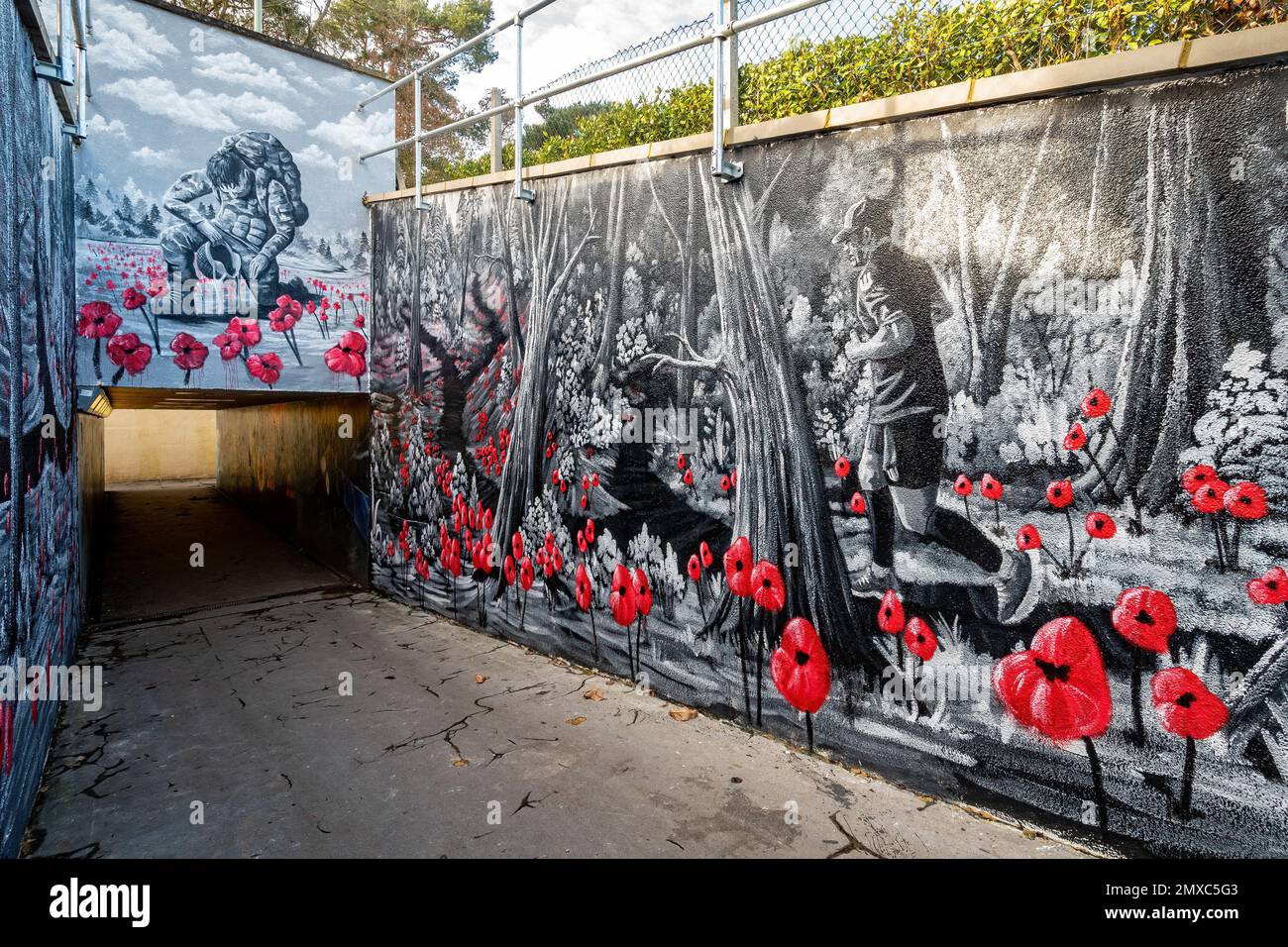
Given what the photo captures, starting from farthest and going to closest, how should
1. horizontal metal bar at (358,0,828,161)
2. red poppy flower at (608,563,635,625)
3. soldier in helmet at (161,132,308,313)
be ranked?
soldier in helmet at (161,132,308,313) → red poppy flower at (608,563,635,625) → horizontal metal bar at (358,0,828,161)

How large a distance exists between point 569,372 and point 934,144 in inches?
103

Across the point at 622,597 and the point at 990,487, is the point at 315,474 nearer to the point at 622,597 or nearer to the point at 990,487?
the point at 622,597

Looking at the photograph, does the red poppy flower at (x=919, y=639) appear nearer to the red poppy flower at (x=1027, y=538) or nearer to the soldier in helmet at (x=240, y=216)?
the red poppy flower at (x=1027, y=538)

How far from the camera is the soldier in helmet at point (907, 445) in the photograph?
2773 millimetres

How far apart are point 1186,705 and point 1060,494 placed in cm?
81

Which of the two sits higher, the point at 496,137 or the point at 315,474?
the point at 496,137

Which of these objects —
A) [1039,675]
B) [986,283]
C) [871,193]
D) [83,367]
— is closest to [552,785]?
[1039,675]

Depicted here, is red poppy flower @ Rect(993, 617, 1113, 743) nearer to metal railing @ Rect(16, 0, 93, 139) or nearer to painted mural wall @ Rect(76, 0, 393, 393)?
metal railing @ Rect(16, 0, 93, 139)

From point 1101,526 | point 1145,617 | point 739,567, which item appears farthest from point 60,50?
point 1145,617

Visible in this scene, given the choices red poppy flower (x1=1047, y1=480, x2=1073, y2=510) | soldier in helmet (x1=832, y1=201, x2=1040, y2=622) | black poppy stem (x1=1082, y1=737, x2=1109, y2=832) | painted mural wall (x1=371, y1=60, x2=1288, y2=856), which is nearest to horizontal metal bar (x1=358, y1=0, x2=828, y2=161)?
painted mural wall (x1=371, y1=60, x2=1288, y2=856)

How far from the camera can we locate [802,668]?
135 inches

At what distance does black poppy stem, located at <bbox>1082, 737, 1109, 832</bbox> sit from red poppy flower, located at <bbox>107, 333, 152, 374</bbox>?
672cm

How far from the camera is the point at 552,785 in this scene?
314cm

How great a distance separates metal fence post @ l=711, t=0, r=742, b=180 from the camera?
11.4 feet
